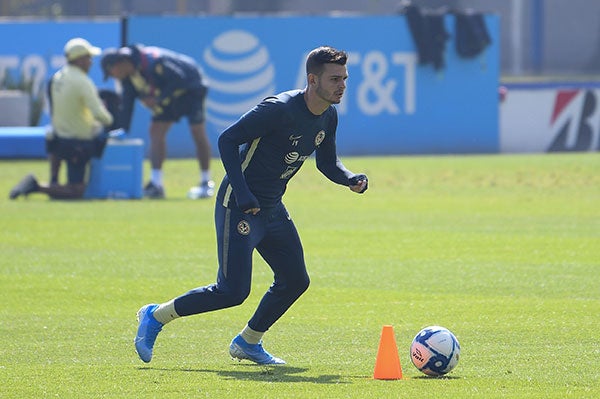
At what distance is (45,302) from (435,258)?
13.8 ft

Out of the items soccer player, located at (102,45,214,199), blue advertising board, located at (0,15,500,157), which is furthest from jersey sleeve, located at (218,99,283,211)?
blue advertising board, located at (0,15,500,157)

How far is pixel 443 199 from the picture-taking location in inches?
750

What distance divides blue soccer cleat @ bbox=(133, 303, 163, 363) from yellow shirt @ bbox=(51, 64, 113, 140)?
1090 centimetres

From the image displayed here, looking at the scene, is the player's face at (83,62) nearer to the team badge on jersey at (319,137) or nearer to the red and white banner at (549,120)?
the red and white banner at (549,120)

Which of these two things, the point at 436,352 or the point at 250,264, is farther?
the point at 250,264

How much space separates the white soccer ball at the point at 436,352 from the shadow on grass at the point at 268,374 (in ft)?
1.60

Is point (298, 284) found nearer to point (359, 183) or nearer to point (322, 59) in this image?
point (359, 183)

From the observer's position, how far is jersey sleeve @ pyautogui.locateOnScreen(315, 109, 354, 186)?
837cm

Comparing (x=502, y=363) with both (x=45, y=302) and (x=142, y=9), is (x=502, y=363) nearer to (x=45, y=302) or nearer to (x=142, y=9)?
(x=45, y=302)

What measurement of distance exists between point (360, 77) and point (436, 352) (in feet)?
64.5

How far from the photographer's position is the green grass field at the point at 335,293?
764cm

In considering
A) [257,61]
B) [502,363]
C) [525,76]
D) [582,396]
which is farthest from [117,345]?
[525,76]

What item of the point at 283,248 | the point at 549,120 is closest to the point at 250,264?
the point at 283,248

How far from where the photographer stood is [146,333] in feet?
26.9
